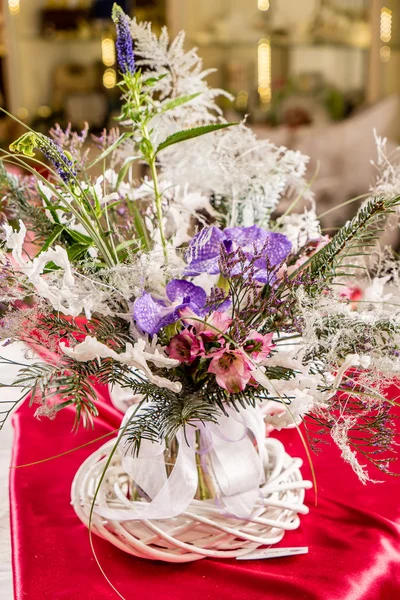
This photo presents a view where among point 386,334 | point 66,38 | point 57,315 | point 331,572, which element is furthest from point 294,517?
point 66,38

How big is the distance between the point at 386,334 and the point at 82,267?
298mm

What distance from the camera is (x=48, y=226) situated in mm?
751

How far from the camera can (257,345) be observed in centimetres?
61

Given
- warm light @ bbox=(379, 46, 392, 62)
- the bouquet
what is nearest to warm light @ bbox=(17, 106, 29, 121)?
warm light @ bbox=(379, 46, 392, 62)

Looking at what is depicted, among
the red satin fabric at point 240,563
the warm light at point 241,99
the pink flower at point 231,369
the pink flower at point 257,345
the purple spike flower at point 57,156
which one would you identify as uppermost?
the purple spike flower at point 57,156

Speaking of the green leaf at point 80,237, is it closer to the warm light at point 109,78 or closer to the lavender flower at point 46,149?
the lavender flower at point 46,149

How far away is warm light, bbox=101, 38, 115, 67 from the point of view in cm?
377

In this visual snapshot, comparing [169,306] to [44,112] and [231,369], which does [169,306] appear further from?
[44,112]

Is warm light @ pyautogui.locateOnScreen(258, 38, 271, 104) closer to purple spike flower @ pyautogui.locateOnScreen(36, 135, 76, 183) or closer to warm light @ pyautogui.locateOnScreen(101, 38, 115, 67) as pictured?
warm light @ pyautogui.locateOnScreen(101, 38, 115, 67)

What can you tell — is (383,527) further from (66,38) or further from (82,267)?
(66,38)

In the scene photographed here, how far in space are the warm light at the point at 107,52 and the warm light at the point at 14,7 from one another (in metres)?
0.47

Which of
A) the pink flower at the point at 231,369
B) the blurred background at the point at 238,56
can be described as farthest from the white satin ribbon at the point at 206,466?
the blurred background at the point at 238,56

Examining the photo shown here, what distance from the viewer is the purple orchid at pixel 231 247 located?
0.65 m

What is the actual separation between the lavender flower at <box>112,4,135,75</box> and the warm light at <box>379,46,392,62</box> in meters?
2.93
